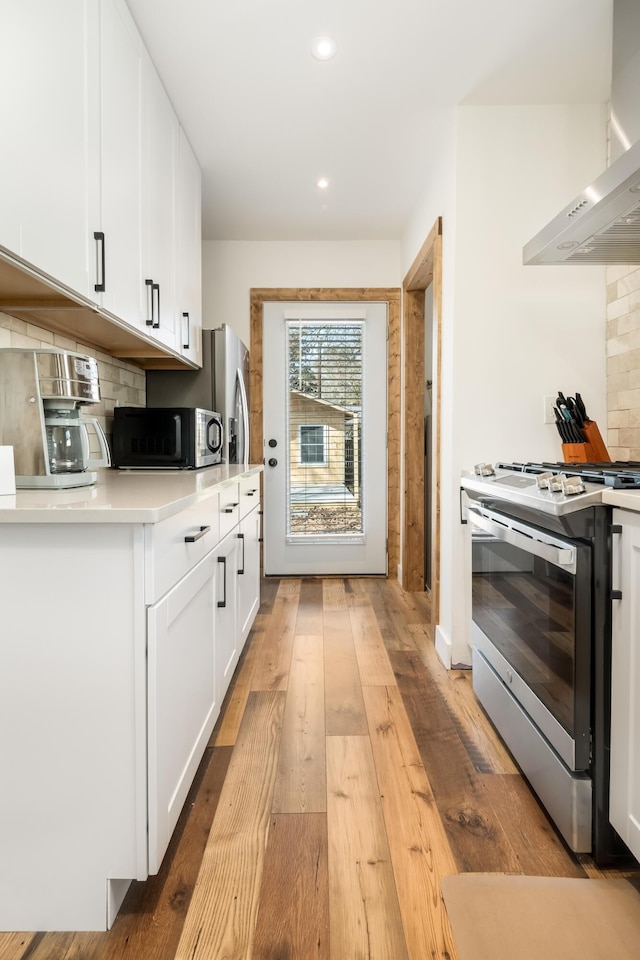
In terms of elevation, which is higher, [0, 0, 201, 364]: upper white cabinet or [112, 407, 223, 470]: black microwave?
[0, 0, 201, 364]: upper white cabinet

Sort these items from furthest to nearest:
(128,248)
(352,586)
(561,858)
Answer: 1. (352,586)
2. (128,248)
3. (561,858)

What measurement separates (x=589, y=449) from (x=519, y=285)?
2.55 ft

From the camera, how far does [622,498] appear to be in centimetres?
129

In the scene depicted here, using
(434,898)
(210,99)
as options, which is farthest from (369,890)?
(210,99)

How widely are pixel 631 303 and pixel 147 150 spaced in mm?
1953

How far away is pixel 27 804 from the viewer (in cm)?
119

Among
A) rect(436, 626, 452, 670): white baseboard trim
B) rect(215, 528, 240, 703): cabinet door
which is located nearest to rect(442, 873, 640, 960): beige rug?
rect(215, 528, 240, 703): cabinet door

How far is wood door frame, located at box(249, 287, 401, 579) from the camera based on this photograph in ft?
14.3

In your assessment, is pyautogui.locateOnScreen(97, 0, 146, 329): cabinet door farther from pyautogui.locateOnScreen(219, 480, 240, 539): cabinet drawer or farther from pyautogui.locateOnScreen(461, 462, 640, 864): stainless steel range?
pyautogui.locateOnScreen(461, 462, 640, 864): stainless steel range

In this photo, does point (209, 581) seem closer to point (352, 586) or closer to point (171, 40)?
point (171, 40)

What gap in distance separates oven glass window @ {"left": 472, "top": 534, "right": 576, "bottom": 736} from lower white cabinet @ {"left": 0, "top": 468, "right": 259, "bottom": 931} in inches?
37.9

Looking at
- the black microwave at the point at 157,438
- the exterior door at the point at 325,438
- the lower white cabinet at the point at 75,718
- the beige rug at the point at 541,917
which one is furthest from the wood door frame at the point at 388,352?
the lower white cabinet at the point at 75,718

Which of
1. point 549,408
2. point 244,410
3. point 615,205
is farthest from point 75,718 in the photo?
point 244,410

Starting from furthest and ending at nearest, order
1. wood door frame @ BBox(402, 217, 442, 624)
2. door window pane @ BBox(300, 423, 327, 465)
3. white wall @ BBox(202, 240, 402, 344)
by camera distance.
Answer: door window pane @ BBox(300, 423, 327, 465), white wall @ BBox(202, 240, 402, 344), wood door frame @ BBox(402, 217, 442, 624)
